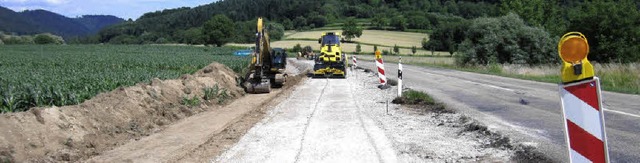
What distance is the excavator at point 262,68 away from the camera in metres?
19.5

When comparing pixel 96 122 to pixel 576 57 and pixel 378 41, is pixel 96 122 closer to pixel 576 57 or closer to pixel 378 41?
pixel 576 57

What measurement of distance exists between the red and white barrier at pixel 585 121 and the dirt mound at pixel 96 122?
22.3 ft

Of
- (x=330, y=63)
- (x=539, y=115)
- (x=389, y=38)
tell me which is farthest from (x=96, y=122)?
(x=389, y=38)

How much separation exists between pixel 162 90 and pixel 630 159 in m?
10.8

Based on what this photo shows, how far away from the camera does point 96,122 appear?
9.88 metres

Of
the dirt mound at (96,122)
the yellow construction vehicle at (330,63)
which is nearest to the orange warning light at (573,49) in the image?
the dirt mound at (96,122)

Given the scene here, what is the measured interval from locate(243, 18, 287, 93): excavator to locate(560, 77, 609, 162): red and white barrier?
16.0 meters

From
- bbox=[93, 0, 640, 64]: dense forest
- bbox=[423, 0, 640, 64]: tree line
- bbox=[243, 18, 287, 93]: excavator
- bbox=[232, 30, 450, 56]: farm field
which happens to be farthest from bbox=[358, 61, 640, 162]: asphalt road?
bbox=[232, 30, 450, 56]: farm field

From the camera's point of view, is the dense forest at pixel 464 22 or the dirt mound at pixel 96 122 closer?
the dirt mound at pixel 96 122

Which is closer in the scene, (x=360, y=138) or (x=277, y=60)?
(x=360, y=138)

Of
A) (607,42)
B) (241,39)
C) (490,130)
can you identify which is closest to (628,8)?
(607,42)

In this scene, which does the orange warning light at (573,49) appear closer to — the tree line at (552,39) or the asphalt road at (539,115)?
the asphalt road at (539,115)

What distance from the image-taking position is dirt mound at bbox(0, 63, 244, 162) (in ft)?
25.8

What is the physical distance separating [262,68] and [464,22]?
6795cm
